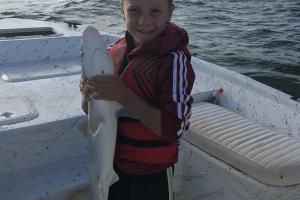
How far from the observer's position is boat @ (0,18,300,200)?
2.81 meters

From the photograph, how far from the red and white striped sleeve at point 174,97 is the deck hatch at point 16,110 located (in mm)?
1385

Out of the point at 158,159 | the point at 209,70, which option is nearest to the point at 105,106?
the point at 158,159

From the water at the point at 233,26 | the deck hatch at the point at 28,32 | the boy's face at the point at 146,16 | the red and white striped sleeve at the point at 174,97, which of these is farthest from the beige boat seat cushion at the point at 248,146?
the water at the point at 233,26

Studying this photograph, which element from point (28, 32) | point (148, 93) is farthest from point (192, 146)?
point (28, 32)

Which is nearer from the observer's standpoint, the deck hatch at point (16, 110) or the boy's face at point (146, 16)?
the boy's face at point (146, 16)

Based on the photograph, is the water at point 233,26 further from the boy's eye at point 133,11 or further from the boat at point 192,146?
the boy's eye at point 133,11

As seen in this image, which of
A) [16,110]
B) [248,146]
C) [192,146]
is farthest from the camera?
[16,110]

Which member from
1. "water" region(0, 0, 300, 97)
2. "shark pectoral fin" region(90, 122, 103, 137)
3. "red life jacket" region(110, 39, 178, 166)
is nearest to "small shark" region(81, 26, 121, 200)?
"shark pectoral fin" region(90, 122, 103, 137)

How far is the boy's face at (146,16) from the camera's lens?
6.97 ft

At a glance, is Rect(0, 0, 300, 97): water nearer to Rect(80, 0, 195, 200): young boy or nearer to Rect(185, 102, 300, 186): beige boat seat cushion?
Rect(185, 102, 300, 186): beige boat seat cushion

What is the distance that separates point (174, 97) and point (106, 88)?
330 mm

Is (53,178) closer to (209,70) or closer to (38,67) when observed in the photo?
(38,67)

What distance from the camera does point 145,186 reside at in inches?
94.4

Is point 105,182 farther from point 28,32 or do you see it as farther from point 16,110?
point 28,32
